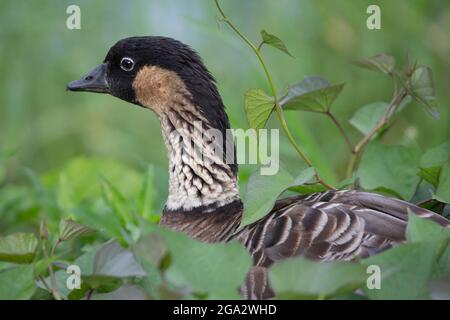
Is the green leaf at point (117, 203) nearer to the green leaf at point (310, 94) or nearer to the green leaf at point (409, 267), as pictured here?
the green leaf at point (310, 94)

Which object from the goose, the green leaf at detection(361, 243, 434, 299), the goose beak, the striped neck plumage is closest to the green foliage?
the green leaf at detection(361, 243, 434, 299)

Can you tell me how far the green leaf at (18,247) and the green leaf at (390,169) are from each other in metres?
1.32

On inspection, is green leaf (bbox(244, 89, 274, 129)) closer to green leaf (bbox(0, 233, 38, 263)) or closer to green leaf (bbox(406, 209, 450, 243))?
green leaf (bbox(406, 209, 450, 243))

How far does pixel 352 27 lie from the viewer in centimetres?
589

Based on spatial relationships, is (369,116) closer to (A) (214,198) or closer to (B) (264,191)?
(A) (214,198)

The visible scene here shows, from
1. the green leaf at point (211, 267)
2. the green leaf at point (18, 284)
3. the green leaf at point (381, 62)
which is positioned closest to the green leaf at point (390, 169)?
the green leaf at point (381, 62)

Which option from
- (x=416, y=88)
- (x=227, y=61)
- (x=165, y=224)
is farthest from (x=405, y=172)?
(x=227, y=61)

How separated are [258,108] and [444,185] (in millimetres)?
649

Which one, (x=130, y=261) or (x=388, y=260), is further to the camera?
(x=130, y=261)

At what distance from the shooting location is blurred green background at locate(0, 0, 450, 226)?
564cm

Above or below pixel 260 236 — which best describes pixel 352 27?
above
